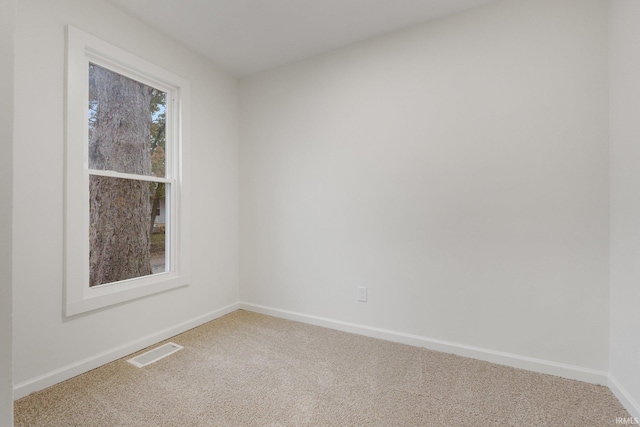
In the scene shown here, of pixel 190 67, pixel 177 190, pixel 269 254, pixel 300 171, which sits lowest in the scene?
pixel 269 254

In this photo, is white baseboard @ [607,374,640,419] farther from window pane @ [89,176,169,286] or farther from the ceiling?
window pane @ [89,176,169,286]

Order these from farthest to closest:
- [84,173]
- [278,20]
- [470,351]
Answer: [278,20], [470,351], [84,173]

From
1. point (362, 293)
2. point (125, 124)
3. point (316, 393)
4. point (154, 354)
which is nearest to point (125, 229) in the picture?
point (125, 124)

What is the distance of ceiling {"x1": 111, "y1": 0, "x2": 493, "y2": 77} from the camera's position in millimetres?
2072

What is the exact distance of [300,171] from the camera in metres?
2.83

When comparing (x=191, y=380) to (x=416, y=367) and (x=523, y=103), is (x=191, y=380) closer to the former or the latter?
(x=416, y=367)

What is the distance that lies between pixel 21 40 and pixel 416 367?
3083mm

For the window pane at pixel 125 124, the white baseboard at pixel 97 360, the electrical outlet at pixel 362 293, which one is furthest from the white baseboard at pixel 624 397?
the window pane at pixel 125 124

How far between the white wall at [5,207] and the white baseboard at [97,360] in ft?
4.27

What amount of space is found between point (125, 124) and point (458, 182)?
2582 mm

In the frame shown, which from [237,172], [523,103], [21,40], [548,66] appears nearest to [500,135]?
[523,103]

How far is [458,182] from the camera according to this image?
7.02ft

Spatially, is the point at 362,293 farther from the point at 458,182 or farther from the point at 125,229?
the point at 125,229

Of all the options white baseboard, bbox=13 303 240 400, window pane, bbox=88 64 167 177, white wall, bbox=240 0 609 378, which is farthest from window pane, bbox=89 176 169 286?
white wall, bbox=240 0 609 378
